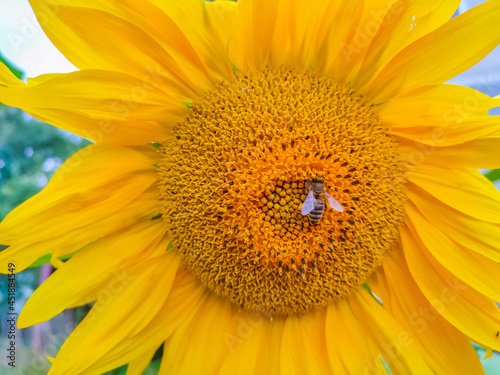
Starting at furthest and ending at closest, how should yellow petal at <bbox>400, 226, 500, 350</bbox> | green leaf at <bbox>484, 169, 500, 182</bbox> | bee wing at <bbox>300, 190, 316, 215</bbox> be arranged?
green leaf at <bbox>484, 169, 500, 182</bbox> < yellow petal at <bbox>400, 226, 500, 350</bbox> < bee wing at <bbox>300, 190, 316, 215</bbox>

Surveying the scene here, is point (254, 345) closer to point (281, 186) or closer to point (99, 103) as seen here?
point (281, 186)

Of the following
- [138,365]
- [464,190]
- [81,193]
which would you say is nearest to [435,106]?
[464,190]

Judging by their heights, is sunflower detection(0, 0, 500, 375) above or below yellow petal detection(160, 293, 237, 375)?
above

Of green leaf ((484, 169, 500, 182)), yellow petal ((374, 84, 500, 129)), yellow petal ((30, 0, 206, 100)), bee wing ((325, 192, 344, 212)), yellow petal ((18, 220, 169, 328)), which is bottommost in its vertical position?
yellow petal ((18, 220, 169, 328))

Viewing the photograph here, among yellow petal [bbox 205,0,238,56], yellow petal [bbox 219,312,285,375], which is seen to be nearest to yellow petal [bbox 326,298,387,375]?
yellow petal [bbox 219,312,285,375]

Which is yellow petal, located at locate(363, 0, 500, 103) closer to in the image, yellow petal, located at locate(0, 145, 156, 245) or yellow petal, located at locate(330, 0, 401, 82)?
yellow petal, located at locate(330, 0, 401, 82)

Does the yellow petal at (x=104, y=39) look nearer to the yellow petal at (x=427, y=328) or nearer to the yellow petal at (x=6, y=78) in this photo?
the yellow petal at (x=6, y=78)

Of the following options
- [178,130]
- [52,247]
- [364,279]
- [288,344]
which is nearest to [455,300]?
[364,279]
